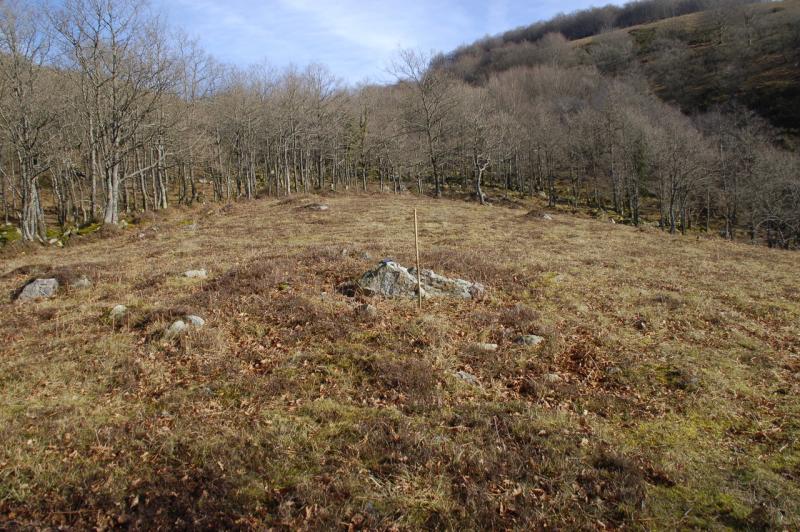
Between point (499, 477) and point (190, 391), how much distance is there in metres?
4.89

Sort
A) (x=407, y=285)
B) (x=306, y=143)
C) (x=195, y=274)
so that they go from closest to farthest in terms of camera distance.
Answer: (x=407, y=285), (x=195, y=274), (x=306, y=143)

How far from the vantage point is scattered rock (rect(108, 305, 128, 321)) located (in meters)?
9.62

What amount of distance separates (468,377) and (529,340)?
216 cm

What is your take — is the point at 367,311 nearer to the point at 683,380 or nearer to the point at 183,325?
the point at 183,325

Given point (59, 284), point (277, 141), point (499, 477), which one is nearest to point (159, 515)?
point (499, 477)

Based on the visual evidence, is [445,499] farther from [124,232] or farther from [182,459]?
[124,232]

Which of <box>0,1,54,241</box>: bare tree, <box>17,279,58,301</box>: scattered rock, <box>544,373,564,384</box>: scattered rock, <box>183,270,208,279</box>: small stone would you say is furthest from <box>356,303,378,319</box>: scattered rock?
<box>0,1,54,241</box>: bare tree

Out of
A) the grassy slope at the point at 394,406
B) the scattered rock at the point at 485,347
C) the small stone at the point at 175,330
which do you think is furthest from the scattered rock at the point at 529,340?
the small stone at the point at 175,330

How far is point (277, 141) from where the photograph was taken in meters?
50.2

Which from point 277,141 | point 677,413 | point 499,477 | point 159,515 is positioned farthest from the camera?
point 277,141

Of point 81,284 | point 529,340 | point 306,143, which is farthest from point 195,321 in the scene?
point 306,143

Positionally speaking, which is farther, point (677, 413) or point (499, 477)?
point (677, 413)

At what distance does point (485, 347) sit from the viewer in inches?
339

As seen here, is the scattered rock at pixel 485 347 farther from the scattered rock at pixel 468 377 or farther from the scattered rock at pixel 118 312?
the scattered rock at pixel 118 312
